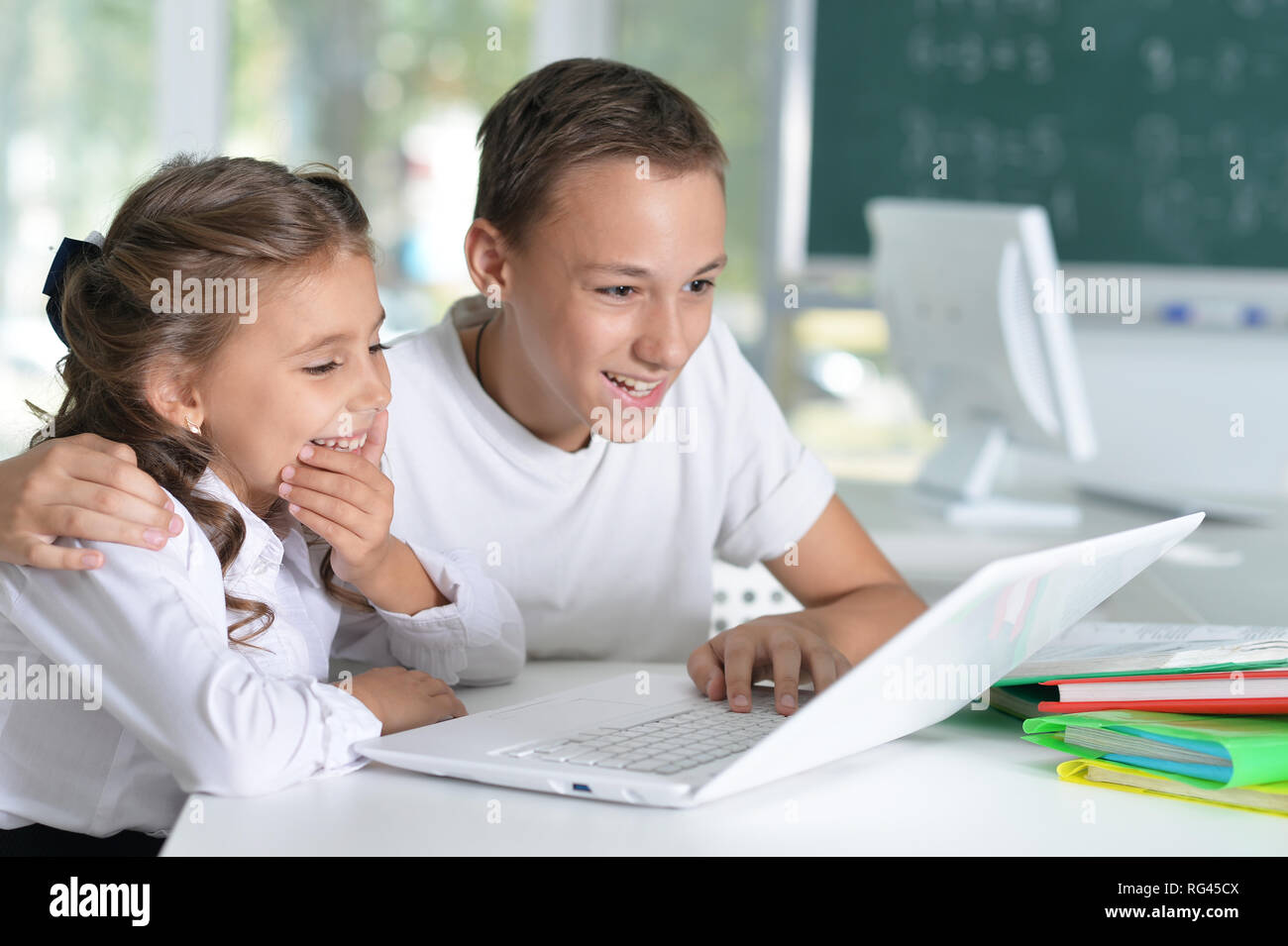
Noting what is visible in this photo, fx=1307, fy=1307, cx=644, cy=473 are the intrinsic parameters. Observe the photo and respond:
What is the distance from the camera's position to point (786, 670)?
1056mm

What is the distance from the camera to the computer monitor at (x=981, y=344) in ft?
7.37

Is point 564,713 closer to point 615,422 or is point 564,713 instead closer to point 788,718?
point 788,718

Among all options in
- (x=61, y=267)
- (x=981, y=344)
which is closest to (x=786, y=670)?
(x=61, y=267)

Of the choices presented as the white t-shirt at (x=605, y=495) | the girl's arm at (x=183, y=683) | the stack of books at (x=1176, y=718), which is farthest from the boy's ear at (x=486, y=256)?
the stack of books at (x=1176, y=718)

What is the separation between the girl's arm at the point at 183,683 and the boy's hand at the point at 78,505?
0.01 meters

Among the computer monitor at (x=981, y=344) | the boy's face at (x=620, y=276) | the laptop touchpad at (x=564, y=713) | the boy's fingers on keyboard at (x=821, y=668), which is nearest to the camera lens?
the laptop touchpad at (x=564, y=713)

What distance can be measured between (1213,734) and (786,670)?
32cm

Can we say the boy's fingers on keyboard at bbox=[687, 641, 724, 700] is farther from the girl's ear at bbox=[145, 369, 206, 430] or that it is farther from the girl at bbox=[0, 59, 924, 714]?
the girl's ear at bbox=[145, 369, 206, 430]

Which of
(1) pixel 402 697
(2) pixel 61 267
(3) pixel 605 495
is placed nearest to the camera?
(1) pixel 402 697

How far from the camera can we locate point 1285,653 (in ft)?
3.07

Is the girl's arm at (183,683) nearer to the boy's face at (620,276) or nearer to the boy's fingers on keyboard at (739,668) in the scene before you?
the boy's fingers on keyboard at (739,668)

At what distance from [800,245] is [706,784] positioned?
3051 millimetres
